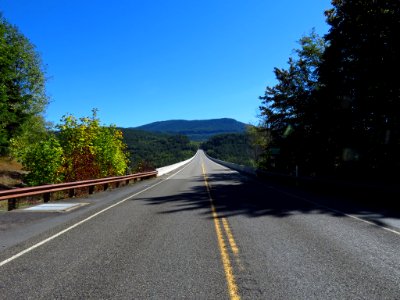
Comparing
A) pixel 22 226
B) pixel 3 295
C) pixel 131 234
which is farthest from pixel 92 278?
pixel 22 226

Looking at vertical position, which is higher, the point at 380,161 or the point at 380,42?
the point at 380,42

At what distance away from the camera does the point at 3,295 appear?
4.80m

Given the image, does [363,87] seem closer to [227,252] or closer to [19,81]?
[227,252]

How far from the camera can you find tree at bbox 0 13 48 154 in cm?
3238

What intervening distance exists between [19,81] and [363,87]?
32519 millimetres

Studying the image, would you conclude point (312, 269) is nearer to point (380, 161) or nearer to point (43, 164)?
point (380, 161)

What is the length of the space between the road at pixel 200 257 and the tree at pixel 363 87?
38.8 feet

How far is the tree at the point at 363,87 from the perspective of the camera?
65.6 ft

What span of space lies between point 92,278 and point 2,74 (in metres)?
30.7

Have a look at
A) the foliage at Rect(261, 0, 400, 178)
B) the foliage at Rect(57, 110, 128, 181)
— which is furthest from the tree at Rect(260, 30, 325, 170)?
the foliage at Rect(57, 110, 128, 181)

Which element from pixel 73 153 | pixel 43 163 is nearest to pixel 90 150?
pixel 73 153

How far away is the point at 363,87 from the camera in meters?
21.7

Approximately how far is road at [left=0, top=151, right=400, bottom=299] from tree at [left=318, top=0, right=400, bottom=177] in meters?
11.8

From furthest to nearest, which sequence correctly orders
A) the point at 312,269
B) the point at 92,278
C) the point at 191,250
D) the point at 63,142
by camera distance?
the point at 63,142, the point at 191,250, the point at 312,269, the point at 92,278
